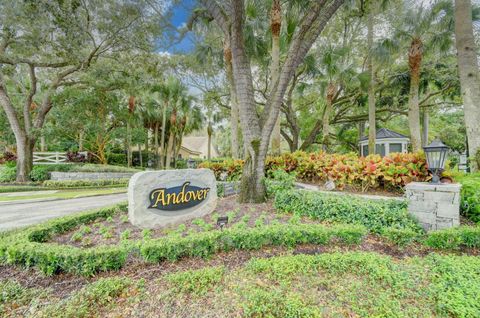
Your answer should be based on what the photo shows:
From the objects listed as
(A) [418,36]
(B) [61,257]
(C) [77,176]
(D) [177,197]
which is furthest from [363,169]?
(C) [77,176]

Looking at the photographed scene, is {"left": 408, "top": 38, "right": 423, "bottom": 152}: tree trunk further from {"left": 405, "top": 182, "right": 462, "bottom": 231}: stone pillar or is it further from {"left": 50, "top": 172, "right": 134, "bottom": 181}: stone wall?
{"left": 50, "top": 172, "right": 134, "bottom": 181}: stone wall

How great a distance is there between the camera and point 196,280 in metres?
2.53

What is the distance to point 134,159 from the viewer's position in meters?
23.5

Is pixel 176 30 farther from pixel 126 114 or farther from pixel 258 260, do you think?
pixel 126 114

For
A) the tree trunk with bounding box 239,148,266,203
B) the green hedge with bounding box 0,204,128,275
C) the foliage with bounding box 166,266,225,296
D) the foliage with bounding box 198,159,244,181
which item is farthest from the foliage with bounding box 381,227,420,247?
the foliage with bounding box 198,159,244,181

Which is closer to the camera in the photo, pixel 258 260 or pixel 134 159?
pixel 258 260

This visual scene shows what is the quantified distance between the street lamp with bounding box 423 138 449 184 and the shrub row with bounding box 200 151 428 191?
0.96 metres

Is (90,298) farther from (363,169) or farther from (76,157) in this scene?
(76,157)

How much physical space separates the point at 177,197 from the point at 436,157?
16.1 ft

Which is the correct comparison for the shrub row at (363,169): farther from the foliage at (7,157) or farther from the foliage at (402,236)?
the foliage at (7,157)

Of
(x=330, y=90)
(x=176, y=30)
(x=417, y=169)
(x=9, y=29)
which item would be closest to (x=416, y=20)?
(x=330, y=90)

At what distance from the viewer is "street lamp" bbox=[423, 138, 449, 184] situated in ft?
12.6

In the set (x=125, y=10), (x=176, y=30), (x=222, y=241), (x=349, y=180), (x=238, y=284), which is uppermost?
(x=125, y=10)

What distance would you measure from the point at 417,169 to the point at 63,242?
700cm
